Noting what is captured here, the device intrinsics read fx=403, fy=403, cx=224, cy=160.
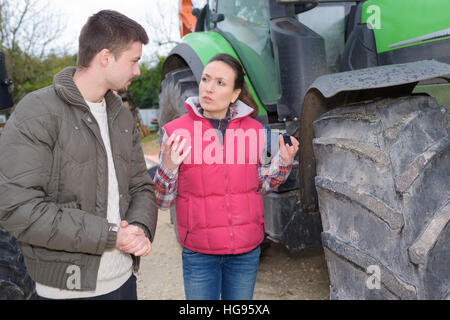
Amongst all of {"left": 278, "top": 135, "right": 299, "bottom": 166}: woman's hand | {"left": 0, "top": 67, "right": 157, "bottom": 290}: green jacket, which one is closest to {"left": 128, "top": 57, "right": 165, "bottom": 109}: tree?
{"left": 278, "top": 135, "right": 299, "bottom": 166}: woman's hand

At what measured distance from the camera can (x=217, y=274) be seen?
6.08 feet

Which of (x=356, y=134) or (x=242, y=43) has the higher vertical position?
(x=242, y=43)

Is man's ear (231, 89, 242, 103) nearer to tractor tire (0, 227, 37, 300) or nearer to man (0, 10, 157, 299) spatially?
man (0, 10, 157, 299)

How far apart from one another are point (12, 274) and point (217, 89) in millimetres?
1391

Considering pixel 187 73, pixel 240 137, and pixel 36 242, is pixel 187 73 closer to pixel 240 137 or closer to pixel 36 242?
pixel 240 137

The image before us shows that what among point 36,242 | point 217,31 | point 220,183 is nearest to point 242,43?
point 217,31

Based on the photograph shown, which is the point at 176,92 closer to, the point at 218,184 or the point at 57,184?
the point at 218,184

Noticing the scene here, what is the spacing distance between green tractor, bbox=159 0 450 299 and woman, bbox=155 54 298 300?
11.4 inches

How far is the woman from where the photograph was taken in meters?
1.76

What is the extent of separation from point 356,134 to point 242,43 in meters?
1.52

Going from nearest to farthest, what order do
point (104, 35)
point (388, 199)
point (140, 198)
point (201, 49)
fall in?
point (388, 199), point (104, 35), point (140, 198), point (201, 49)

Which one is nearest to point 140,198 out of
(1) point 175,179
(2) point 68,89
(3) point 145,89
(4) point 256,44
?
(1) point 175,179

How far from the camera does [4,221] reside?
1.26 m

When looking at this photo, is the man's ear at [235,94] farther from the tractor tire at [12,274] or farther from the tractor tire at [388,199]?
the tractor tire at [12,274]
